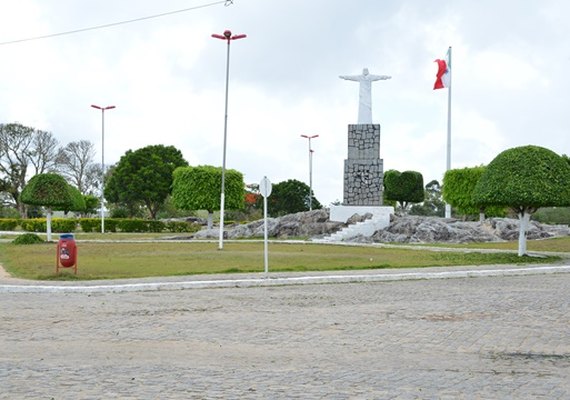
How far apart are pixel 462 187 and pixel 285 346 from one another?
41631 mm

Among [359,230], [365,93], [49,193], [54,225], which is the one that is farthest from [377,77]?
[54,225]

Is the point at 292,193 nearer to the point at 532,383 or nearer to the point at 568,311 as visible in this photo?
the point at 568,311

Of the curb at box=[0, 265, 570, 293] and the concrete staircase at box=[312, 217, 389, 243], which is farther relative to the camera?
the concrete staircase at box=[312, 217, 389, 243]

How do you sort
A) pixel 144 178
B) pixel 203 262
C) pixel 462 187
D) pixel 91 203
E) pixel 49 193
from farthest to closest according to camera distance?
pixel 91 203 → pixel 144 178 → pixel 462 187 → pixel 49 193 → pixel 203 262

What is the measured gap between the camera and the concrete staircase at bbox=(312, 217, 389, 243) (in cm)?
4100

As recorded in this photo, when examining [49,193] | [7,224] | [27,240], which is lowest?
[27,240]

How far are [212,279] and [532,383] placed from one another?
10.6 m

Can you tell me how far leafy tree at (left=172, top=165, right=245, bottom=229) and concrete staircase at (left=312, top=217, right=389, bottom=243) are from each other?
1289cm

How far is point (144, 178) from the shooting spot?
7644 cm

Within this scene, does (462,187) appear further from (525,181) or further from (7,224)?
(7,224)

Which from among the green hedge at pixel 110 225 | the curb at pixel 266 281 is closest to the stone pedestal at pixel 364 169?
the green hedge at pixel 110 225

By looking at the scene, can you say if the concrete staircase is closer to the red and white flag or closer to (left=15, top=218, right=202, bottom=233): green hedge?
the red and white flag

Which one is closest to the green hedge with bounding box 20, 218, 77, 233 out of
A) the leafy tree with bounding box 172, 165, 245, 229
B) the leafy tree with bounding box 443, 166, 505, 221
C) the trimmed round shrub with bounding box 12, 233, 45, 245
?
the leafy tree with bounding box 172, 165, 245, 229

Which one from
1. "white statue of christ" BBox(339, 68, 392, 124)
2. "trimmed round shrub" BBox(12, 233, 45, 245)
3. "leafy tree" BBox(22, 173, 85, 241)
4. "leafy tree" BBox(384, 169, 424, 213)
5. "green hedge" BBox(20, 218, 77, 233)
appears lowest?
"trimmed round shrub" BBox(12, 233, 45, 245)
